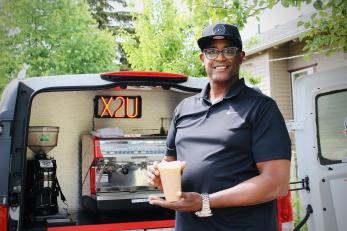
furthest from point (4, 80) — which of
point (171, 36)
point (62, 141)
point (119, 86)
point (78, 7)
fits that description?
point (119, 86)

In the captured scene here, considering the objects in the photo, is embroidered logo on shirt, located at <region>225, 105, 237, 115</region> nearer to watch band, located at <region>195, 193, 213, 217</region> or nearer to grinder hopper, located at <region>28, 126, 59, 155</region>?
watch band, located at <region>195, 193, 213, 217</region>

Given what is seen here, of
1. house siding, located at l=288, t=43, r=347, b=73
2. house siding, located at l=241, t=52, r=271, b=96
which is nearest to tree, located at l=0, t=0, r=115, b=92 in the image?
house siding, located at l=241, t=52, r=271, b=96

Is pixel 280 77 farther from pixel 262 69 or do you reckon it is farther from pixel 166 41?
pixel 166 41

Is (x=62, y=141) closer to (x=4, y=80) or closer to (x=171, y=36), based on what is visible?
(x=171, y=36)

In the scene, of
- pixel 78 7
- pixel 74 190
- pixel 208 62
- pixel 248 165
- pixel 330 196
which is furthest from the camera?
pixel 78 7

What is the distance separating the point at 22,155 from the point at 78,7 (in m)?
17.7

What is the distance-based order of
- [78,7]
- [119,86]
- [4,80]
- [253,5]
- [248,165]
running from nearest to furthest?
[248,165] < [119,86] < [253,5] < [4,80] < [78,7]

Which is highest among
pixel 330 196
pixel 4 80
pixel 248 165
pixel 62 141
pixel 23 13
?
pixel 23 13

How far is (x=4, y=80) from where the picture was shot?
17.2 meters

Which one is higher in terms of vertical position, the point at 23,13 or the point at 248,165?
the point at 23,13

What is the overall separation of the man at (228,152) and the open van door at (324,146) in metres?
2.20

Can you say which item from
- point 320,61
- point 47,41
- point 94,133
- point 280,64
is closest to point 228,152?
point 94,133

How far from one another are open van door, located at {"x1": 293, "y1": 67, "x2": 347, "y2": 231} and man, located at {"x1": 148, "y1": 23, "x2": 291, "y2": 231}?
7.22ft

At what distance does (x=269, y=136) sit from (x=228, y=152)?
21 cm
